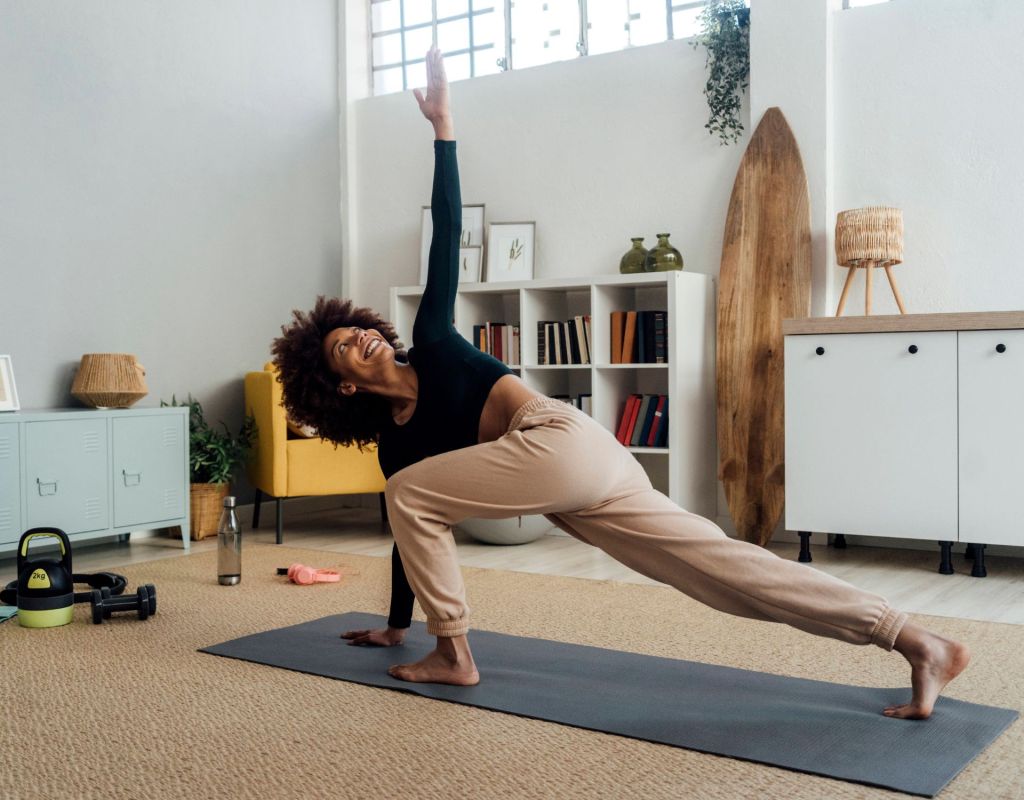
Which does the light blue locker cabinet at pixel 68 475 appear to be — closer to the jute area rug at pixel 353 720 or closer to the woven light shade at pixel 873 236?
the jute area rug at pixel 353 720

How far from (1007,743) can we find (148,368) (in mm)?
3983

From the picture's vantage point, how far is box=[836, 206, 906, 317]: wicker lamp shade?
4133mm

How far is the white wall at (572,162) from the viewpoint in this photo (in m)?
4.89

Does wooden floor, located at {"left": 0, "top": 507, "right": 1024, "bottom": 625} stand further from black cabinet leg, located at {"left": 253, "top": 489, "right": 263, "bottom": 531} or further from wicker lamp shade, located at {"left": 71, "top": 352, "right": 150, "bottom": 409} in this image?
wicker lamp shade, located at {"left": 71, "top": 352, "right": 150, "bottom": 409}

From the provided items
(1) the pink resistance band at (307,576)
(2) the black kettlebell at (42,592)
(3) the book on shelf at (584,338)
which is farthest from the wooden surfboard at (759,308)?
(2) the black kettlebell at (42,592)

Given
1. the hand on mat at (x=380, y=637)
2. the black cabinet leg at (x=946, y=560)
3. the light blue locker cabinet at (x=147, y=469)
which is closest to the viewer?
the hand on mat at (x=380, y=637)

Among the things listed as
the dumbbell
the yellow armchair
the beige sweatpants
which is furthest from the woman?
the yellow armchair

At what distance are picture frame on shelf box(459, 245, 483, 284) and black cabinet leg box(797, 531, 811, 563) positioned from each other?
2.13 metres

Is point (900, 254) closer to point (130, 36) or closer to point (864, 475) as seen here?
point (864, 475)

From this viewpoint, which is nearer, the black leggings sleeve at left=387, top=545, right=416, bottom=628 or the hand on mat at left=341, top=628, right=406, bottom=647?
the black leggings sleeve at left=387, top=545, right=416, bottom=628

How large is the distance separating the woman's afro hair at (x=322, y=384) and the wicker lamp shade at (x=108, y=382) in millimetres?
2114

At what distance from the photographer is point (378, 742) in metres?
2.01

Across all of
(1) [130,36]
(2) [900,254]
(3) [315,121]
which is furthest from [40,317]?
(2) [900,254]

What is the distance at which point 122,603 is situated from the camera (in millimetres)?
3115
